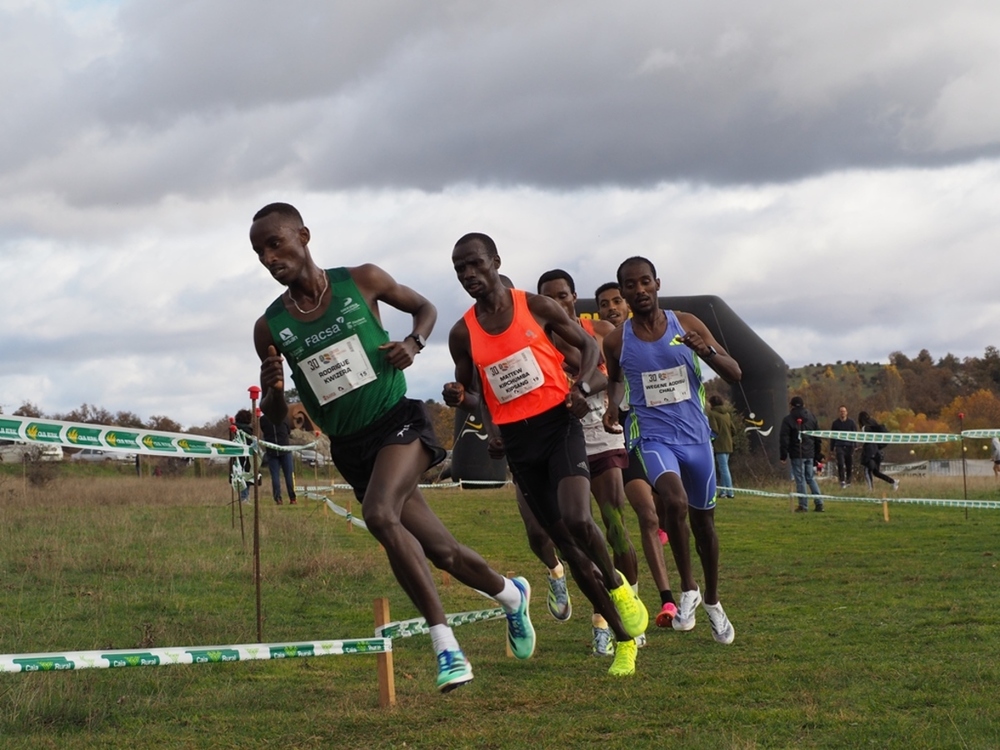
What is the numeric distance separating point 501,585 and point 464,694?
58 centimetres

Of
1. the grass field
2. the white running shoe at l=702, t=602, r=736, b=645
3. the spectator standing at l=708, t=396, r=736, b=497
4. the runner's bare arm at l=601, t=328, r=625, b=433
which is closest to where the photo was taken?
the grass field

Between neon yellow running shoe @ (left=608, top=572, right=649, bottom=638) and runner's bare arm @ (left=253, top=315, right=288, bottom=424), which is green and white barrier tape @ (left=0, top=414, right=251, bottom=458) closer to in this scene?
runner's bare arm @ (left=253, top=315, right=288, bottom=424)

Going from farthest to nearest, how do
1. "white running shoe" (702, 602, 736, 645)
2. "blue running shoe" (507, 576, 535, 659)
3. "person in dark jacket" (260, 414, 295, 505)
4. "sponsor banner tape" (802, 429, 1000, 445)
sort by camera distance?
"person in dark jacket" (260, 414, 295, 505)
"sponsor banner tape" (802, 429, 1000, 445)
"white running shoe" (702, 602, 736, 645)
"blue running shoe" (507, 576, 535, 659)

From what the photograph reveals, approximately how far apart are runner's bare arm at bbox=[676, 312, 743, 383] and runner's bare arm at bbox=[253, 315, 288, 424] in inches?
99.3

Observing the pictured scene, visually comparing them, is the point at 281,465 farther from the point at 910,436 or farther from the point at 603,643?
the point at 603,643

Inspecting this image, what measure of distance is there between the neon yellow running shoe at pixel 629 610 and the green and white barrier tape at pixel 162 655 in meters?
1.50

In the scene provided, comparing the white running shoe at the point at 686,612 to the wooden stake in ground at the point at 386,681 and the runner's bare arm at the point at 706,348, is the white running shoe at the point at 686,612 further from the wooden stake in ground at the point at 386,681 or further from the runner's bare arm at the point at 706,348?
the wooden stake in ground at the point at 386,681

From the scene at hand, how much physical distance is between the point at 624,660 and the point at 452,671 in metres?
1.67

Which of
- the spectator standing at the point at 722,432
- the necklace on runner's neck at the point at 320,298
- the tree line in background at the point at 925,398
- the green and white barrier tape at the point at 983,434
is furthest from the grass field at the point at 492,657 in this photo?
the tree line in background at the point at 925,398

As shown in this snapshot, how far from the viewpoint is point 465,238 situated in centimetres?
728

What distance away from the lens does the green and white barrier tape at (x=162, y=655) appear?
5247 millimetres

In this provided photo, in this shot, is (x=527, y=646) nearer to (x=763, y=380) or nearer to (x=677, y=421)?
(x=677, y=421)

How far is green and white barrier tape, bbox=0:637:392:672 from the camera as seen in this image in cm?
525

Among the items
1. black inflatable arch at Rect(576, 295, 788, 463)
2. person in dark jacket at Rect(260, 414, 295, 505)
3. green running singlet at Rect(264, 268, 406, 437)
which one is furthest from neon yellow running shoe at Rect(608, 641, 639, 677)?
black inflatable arch at Rect(576, 295, 788, 463)
